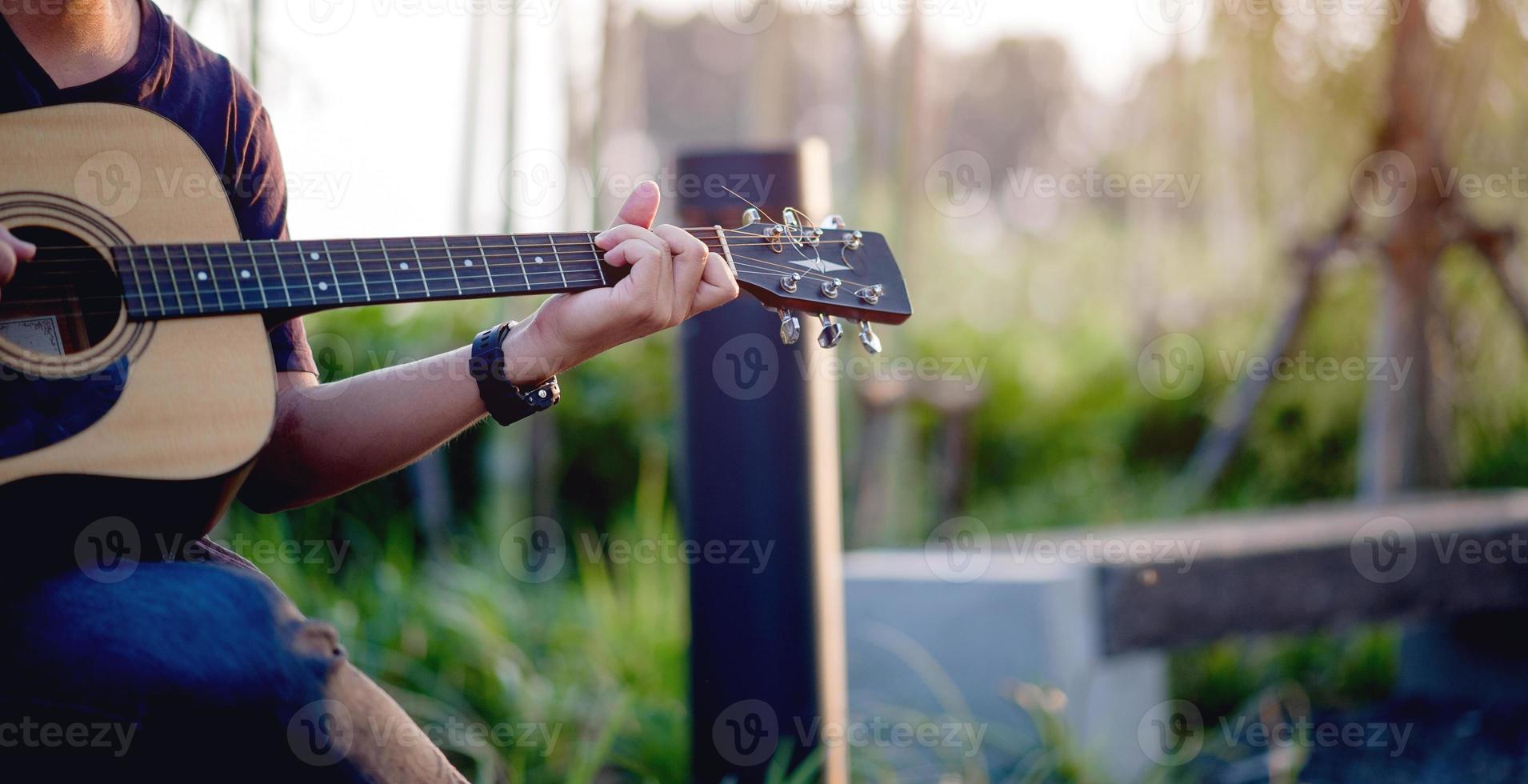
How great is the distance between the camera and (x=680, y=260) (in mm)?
1685

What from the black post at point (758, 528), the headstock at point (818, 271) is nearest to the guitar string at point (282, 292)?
the headstock at point (818, 271)

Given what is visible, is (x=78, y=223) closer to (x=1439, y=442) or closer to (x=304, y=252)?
(x=304, y=252)

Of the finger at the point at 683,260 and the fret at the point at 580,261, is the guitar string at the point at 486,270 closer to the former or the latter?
the fret at the point at 580,261

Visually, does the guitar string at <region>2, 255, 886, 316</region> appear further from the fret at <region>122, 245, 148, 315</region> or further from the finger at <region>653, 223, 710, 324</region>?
the finger at <region>653, 223, 710, 324</region>

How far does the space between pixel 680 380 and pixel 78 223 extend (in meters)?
1.23

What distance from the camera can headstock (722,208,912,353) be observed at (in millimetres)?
1812

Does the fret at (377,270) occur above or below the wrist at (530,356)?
above

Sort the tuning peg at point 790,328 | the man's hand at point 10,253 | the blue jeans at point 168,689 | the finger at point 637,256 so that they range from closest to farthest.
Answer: the blue jeans at point 168,689
the man's hand at point 10,253
the finger at point 637,256
the tuning peg at point 790,328

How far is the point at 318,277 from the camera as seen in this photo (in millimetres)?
1552

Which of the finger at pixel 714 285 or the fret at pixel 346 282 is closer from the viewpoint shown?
the fret at pixel 346 282

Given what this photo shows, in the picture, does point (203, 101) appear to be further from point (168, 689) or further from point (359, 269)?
point (168, 689)

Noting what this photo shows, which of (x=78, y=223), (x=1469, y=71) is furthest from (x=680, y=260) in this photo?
(x=1469, y=71)

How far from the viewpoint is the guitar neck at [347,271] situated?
145 cm

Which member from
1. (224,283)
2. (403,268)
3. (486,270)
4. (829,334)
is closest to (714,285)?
(829,334)
